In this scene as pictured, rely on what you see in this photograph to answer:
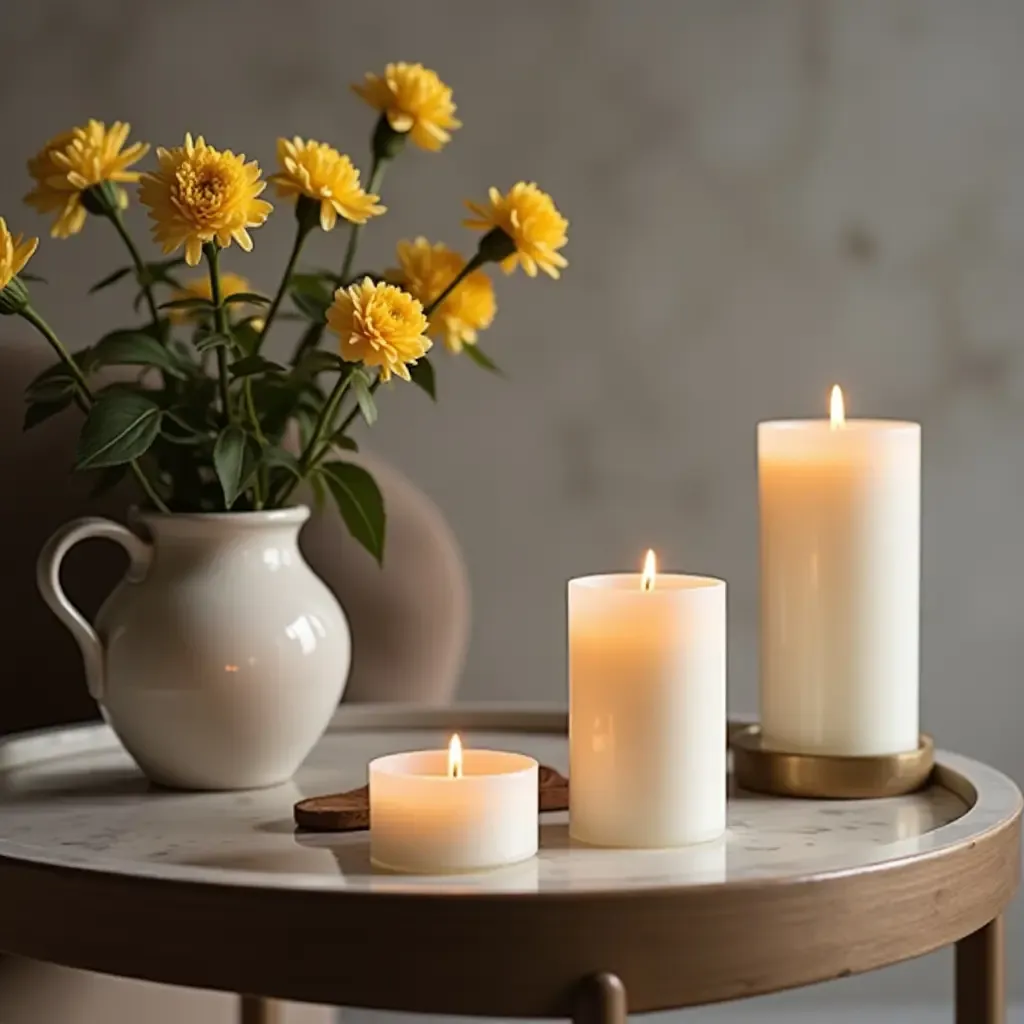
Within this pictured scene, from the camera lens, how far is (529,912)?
76cm

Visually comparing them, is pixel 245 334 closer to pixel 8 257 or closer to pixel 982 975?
pixel 8 257

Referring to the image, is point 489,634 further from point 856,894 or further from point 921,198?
point 856,894

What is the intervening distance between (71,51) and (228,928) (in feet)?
3.77

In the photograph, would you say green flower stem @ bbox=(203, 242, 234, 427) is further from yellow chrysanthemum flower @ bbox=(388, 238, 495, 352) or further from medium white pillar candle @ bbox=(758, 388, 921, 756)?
medium white pillar candle @ bbox=(758, 388, 921, 756)

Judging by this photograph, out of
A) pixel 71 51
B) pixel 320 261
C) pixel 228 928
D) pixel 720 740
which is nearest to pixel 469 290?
pixel 720 740

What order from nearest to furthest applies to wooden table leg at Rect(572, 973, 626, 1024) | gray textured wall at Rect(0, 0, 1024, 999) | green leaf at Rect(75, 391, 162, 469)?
wooden table leg at Rect(572, 973, 626, 1024) < green leaf at Rect(75, 391, 162, 469) < gray textured wall at Rect(0, 0, 1024, 999)

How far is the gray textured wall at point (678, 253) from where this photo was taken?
1738mm

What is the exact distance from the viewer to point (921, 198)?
179 centimetres

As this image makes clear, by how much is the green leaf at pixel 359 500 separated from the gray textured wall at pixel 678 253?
0.63 meters

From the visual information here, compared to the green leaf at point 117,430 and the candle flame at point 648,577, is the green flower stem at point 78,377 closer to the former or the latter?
the green leaf at point 117,430

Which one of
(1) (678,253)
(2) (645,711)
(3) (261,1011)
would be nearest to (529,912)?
(2) (645,711)

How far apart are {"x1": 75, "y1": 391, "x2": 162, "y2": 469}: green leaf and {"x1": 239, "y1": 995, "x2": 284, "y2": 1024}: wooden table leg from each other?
0.56 meters

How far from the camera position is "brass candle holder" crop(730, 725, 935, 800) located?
1029 mm

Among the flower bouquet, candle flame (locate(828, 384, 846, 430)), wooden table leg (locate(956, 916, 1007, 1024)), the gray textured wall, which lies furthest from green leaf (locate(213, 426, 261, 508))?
the gray textured wall
